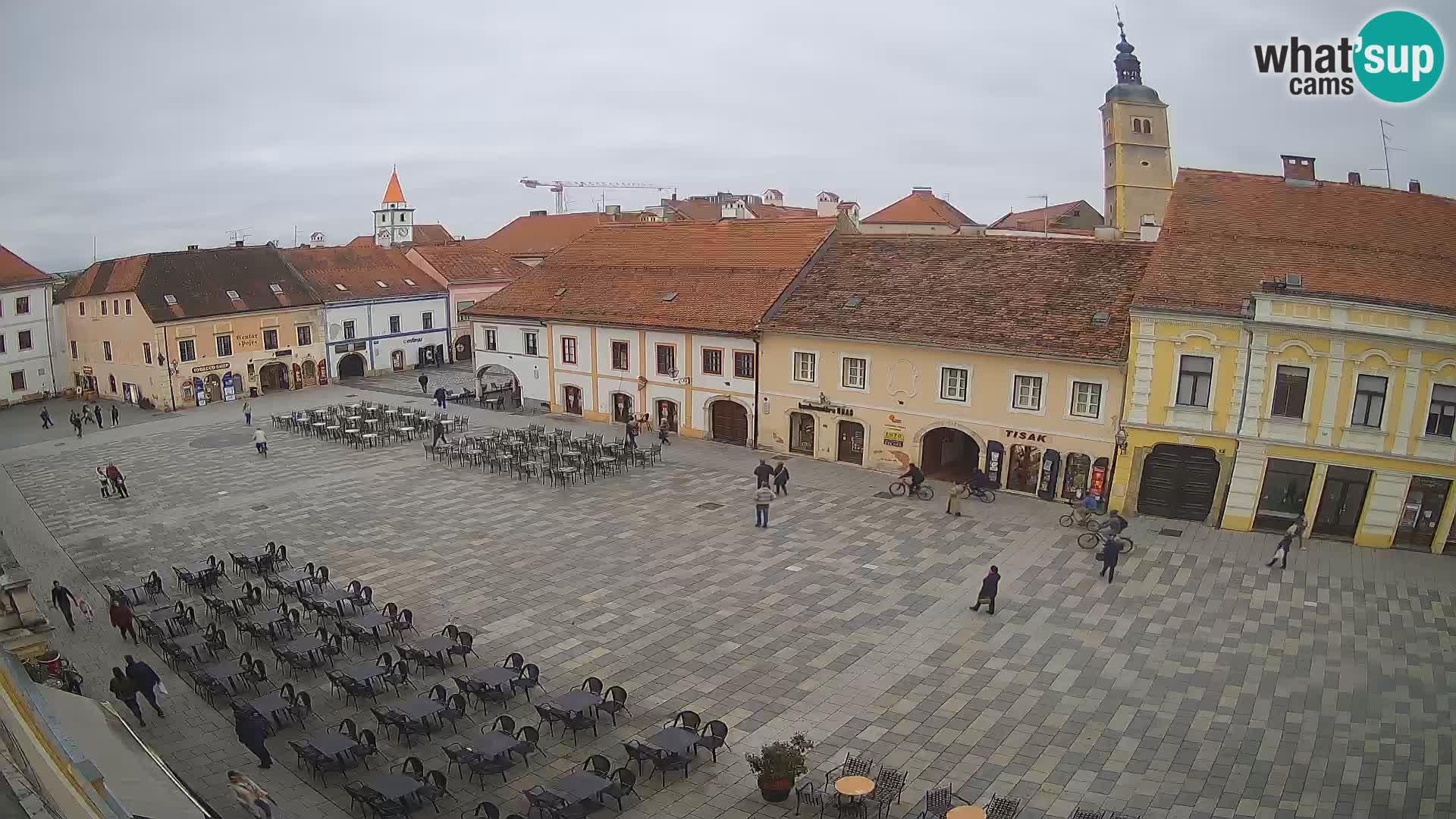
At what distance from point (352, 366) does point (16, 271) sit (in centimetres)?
1792

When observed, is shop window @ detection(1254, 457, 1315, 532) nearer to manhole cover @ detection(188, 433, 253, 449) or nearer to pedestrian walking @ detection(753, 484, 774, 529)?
pedestrian walking @ detection(753, 484, 774, 529)

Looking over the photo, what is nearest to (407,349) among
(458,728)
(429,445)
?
(429,445)

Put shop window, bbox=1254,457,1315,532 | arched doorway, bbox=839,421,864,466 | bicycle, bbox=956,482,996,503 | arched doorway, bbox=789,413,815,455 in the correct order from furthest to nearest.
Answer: arched doorway, bbox=789,413,815,455 < arched doorway, bbox=839,421,864,466 < bicycle, bbox=956,482,996,503 < shop window, bbox=1254,457,1315,532

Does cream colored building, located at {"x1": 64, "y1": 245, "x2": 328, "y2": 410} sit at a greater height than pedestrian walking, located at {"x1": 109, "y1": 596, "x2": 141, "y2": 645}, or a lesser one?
greater

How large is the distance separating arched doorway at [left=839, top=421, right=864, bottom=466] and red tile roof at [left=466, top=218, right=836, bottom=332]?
17.4 ft

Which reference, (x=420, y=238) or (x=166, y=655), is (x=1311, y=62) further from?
(x=420, y=238)

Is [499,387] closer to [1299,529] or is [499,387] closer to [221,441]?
[221,441]

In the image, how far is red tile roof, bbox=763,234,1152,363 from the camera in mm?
28578

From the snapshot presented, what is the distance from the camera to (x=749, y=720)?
16.3m

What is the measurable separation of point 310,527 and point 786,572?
562 inches

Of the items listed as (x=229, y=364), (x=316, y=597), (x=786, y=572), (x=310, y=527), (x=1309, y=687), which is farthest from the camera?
(x=229, y=364)

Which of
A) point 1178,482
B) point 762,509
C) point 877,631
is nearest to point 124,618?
point 762,509

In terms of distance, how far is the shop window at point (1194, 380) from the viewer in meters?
25.6

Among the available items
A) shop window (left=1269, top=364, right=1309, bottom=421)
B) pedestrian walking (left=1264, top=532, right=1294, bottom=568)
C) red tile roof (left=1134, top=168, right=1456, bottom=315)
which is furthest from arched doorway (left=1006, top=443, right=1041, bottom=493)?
pedestrian walking (left=1264, top=532, right=1294, bottom=568)
